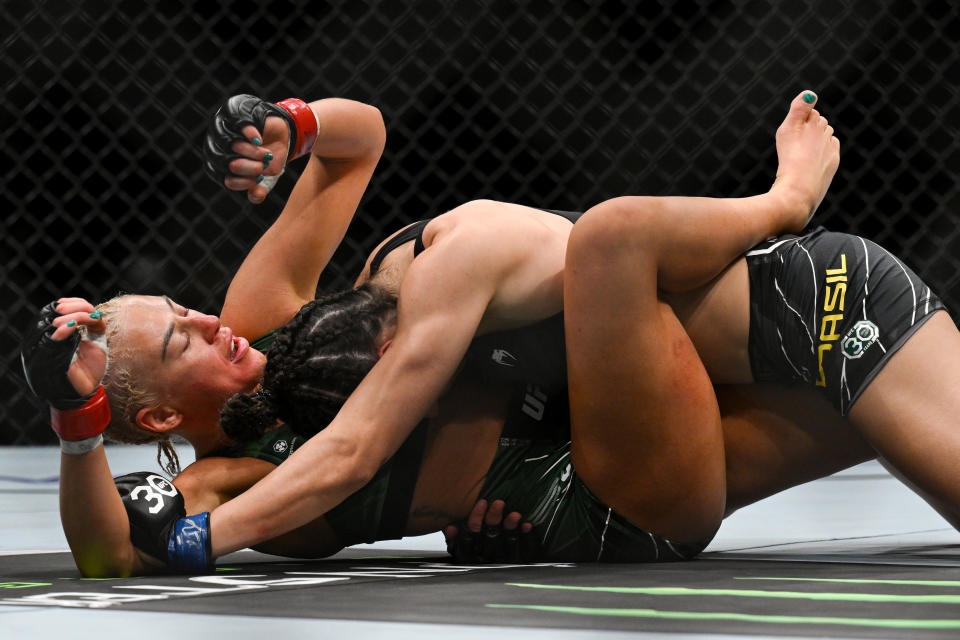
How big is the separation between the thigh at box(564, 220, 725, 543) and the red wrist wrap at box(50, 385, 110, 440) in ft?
1.49

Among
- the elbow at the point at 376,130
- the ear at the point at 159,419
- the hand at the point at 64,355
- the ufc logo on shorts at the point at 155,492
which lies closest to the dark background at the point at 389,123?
the elbow at the point at 376,130

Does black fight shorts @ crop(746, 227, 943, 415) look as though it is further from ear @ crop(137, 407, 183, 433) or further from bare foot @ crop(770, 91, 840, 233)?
ear @ crop(137, 407, 183, 433)

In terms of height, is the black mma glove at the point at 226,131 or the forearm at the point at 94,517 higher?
the black mma glove at the point at 226,131

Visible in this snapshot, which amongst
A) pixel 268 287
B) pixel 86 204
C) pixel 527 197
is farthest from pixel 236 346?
pixel 86 204

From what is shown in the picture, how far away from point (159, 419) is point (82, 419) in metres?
0.22

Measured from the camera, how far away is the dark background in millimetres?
3170

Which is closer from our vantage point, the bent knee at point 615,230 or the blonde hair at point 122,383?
the bent knee at point 615,230

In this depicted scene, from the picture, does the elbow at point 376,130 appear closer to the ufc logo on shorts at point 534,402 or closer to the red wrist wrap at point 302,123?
the red wrist wrap at point 302,123

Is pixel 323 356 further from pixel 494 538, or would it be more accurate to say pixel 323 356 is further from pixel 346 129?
pixel 346 129

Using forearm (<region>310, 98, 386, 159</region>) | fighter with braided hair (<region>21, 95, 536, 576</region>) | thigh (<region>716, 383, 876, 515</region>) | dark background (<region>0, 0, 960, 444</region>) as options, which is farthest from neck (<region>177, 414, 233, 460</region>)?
dark background (<region>0, 0, 960, 444</region>)

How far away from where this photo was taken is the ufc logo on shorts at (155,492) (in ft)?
3.85

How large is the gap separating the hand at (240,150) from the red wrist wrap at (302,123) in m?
0.11

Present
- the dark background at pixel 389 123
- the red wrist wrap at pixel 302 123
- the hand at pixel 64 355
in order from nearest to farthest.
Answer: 1. the hand at pixel 64 355
2. the red wrist wrap at pixel 302 123
3. the dark background at pixel 389 123

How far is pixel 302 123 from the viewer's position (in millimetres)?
1399
